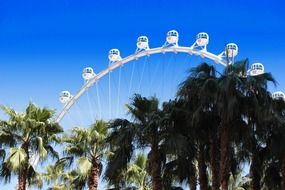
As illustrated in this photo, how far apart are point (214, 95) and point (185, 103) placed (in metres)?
1.79

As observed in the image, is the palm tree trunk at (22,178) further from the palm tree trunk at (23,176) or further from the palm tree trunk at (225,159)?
the palm tree trunk at (225,159)

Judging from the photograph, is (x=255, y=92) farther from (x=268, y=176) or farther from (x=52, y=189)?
(x=52, y=189)

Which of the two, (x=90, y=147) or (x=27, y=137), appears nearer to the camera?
(x=27, y=137)

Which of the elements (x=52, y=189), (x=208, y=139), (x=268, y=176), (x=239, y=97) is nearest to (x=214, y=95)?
(x=239, y=97)

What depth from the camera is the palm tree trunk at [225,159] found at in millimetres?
19625

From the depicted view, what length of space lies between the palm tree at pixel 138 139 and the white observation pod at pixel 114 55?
23534 millimetres

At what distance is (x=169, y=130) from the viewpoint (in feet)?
70.5

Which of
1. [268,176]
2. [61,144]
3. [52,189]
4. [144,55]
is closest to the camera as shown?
[268,176]

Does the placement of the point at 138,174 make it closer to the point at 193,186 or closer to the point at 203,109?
the point at 193,186

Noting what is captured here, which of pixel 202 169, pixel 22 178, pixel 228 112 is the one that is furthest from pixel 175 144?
pixel 22 178

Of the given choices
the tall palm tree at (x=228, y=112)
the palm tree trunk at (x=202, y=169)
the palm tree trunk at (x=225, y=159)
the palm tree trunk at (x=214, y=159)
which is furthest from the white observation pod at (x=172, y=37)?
the palm tree trunk at (x=225, y=159)

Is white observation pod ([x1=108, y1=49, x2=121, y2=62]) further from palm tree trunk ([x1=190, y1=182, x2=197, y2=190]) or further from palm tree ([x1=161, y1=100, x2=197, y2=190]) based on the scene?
palm tree trunk ([x1=190, y1=182, x2=197, y2=190])

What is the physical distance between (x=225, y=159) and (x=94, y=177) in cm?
933

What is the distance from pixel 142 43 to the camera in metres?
44.7
